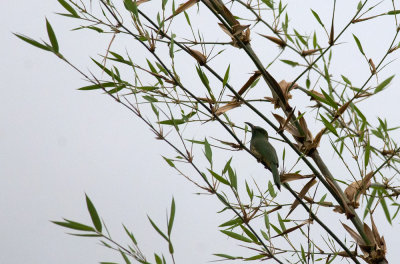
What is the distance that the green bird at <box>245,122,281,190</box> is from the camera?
2.99ft

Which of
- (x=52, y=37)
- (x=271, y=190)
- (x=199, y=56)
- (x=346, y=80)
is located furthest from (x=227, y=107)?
(x=346, y=80)

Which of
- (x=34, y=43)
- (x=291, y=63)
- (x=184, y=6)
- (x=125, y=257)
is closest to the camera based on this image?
(x=125, y=257)

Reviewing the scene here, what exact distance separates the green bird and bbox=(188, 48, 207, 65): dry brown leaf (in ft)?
0.60

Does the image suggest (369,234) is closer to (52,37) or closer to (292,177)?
(292,177)

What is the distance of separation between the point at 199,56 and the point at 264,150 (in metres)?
0.20

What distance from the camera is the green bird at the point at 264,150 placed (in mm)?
912

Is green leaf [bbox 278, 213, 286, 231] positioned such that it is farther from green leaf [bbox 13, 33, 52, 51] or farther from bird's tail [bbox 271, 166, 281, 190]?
green leaf [bbox 13, 33, 52, 51]

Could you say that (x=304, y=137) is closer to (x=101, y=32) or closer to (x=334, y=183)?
(x=334, y=183)

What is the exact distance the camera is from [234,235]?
0.96m

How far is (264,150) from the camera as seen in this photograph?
3.04ft

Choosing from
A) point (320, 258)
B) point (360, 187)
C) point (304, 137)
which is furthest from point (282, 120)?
point (320, 258)

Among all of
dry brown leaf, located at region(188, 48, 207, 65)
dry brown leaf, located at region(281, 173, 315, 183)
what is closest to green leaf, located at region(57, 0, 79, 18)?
dry brown leaf, located at region(188, 48, 207, 65)

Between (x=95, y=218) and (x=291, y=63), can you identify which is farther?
(x=291, y=63)

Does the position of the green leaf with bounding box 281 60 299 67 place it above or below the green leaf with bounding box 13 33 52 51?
above
